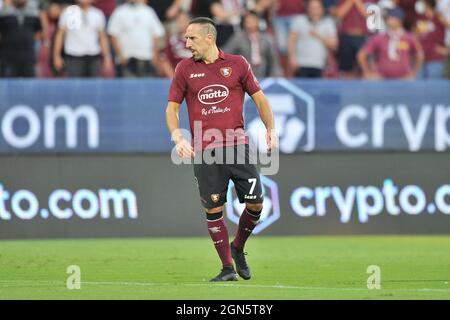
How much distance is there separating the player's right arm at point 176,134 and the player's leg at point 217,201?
0.38 meters

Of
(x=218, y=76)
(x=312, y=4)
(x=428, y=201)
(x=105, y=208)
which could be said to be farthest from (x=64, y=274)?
(x=312, y=4)

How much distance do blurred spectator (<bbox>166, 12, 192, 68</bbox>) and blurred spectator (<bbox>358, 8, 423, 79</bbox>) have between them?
310 centimetres

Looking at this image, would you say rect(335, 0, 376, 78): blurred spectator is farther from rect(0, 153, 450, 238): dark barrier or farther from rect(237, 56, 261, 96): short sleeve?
rect(237, 56, 261, 96): short sleeve

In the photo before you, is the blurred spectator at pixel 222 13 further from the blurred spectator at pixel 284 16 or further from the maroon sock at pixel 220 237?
the maroon sock at pixel 220 237

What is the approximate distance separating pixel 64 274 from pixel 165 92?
6.38 meters

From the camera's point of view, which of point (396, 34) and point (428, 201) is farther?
point (396, 34)

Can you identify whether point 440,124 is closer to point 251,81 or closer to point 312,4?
point 312,4

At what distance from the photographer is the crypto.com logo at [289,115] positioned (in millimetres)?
17984

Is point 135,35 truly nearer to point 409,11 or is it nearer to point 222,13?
point 222,13

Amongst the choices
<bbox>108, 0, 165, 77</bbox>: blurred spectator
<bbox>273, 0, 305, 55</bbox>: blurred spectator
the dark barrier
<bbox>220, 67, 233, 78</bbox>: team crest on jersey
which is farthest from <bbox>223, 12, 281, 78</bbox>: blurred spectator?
<bbox>220, 67, 233, 78</bbox>: team crest on jersey

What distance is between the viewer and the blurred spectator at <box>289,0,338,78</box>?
778 inches

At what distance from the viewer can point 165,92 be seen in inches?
713

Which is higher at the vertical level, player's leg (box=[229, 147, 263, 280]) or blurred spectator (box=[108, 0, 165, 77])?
blurred spectator (box=[108, 0, 165, 77])

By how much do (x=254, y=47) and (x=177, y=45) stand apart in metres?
1.52
